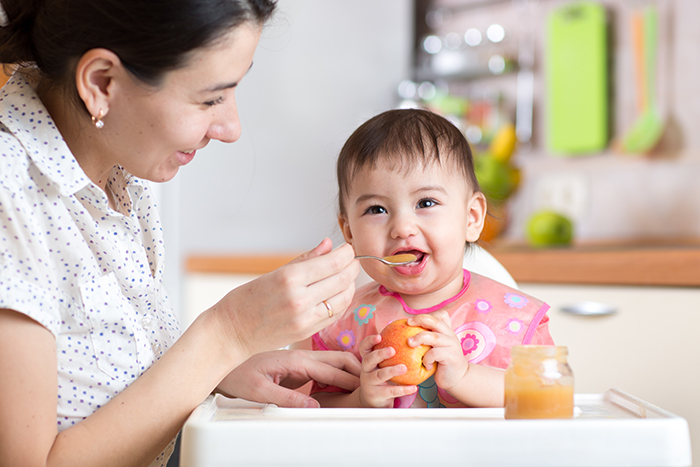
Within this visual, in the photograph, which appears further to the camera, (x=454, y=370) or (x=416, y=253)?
(x=416, y=253)

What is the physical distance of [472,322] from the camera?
98 centimetres

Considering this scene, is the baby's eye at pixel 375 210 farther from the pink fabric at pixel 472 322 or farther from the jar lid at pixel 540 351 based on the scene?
the jar lid at pixel 540 351

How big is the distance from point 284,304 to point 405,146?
13.6 inches

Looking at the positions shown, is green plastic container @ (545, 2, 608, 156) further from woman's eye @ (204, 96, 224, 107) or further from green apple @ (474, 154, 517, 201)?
woman's eye @ (204, 96, 224, 107)

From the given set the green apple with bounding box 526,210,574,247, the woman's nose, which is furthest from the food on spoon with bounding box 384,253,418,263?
the green apple with bounding box 526,210,574,247

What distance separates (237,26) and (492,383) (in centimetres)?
56

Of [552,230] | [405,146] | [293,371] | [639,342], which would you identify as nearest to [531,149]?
[552,230]

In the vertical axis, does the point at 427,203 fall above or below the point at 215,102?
below

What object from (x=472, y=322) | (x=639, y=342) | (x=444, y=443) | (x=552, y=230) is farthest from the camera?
(x=552, y=230)

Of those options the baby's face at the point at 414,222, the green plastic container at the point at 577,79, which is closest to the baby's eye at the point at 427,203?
the baby's face at the point at 414,222

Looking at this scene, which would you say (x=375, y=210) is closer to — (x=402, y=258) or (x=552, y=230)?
(x=402, y=258)

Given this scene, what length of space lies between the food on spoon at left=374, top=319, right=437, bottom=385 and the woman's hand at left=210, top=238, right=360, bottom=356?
0.26 feet

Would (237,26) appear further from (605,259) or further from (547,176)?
(547,176)

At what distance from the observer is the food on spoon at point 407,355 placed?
0.81 meters
